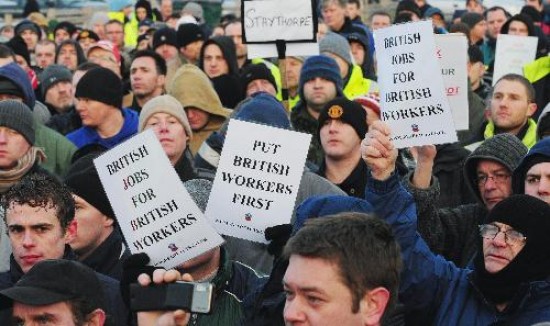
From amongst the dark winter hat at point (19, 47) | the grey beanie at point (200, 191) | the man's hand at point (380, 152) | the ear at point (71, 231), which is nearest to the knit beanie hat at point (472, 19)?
the dark winter hat at point (19, 47)

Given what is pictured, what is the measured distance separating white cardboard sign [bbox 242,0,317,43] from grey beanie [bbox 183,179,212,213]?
11.3 feet

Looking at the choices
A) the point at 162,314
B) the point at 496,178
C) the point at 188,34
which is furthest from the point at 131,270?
the point at 188,34

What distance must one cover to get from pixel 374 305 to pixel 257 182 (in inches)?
77.1

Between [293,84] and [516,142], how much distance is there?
16.5 ft

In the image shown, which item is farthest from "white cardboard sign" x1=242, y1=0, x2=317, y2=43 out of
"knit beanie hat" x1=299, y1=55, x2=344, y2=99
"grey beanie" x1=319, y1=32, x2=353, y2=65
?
"grey beanie" x1=319, y1=32, x2=353, y2=65

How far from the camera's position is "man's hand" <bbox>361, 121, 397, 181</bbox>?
17.1 ft

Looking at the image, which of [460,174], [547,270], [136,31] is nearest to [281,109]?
[460,174]

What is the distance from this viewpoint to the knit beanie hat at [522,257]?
209 inches

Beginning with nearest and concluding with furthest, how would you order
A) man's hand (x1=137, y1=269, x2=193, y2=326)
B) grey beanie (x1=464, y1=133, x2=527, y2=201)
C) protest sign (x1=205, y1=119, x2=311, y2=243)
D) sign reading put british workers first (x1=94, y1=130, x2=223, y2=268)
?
1. man's hand (x1=137, y1=269, x2=193, y2=326)
2. sign reading put british workers first (x1=94, y1=130, x2=223, y2=268)
3. protest sign (x1=205, y1=119, x2=311, y2=243)
4. grey beanie (x1=464, y1=133, x2=527, y2=201)

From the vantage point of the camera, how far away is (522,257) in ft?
17.5

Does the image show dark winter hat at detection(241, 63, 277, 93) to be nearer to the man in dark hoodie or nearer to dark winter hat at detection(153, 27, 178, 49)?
the man in dark hoodie

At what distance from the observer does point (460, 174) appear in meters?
8.66

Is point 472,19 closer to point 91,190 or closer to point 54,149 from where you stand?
point 54,149

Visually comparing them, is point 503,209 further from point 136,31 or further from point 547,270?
point 136,31
